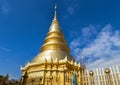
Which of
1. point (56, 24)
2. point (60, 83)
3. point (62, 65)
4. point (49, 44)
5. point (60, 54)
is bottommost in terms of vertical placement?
point (60, 83)

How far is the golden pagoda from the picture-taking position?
23.4 meters

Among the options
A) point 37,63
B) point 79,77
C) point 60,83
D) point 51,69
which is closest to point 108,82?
point 79,77

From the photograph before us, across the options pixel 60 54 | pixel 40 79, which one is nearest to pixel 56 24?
pixel 60 54

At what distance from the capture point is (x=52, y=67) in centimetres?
2631

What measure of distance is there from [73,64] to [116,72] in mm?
9726

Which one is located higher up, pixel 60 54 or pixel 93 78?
pixel 60 54

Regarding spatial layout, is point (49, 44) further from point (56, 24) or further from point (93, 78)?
point (93, 78)

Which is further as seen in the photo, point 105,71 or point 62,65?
point 62,65

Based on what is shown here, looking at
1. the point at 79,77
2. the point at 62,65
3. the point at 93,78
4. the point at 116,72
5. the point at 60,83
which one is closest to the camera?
the point at 116,72

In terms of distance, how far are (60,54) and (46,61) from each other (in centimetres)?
382

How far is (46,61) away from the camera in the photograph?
26.5 m

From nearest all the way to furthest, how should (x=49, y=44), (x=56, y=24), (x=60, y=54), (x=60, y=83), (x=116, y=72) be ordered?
1. (x=116, y=72)
2. (x=60, y=83)
3. (x=60, y=54)
4. (x=49, y=44)
5. (x=56, y=24)

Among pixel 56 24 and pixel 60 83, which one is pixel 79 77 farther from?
pixel 56 24

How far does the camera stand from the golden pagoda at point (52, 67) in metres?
23.4
